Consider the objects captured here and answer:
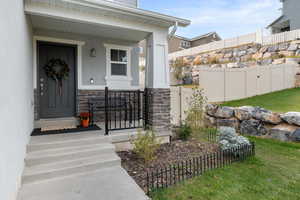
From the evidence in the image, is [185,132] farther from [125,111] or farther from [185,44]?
[185,44]

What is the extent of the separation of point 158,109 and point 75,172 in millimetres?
2518

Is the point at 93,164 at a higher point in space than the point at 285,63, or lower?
lower

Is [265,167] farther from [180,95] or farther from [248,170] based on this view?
[180,95]

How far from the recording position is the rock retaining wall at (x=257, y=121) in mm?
5344

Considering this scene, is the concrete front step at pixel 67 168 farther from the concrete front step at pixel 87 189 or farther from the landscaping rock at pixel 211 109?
the landscaping rock at pixel 211 109

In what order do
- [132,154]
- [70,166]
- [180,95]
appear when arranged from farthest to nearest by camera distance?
1. [180,95]
2. [132,154]
3. [70,166]

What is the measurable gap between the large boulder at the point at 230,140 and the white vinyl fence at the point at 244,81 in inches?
149

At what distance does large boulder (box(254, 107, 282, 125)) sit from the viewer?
19.0 ft

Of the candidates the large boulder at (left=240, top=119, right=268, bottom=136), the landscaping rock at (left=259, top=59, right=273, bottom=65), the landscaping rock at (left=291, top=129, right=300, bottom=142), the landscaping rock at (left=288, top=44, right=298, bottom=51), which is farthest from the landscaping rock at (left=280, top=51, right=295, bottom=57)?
the landscaping rock at (left=291, top=129, right=300, bottom=142)

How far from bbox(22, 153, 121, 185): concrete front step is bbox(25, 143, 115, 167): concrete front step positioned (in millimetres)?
88

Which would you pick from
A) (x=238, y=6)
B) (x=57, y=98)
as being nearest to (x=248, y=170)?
(x=57, y=98)

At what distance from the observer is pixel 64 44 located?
17.3 ft

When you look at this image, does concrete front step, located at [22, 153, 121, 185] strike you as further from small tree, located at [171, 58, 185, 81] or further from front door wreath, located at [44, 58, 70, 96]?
small tree, located at [171, 58, 185, 81]

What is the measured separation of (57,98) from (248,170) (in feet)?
17.0
